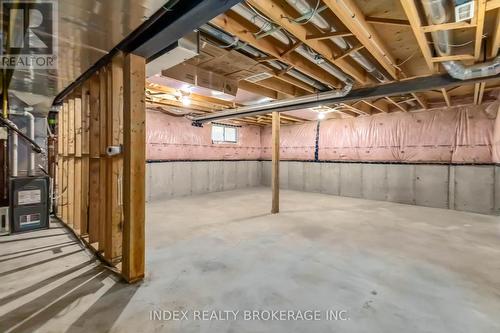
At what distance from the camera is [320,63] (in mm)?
2721

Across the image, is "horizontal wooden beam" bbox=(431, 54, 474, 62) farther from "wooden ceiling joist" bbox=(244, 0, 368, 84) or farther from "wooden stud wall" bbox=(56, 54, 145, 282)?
"wooden stud wall" bbox=(56, 54, 145, 282)

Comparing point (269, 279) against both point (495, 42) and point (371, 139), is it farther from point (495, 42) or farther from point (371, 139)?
point (371, 139)

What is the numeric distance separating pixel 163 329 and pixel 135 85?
72.8 inches

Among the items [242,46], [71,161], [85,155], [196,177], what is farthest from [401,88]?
[196,177]

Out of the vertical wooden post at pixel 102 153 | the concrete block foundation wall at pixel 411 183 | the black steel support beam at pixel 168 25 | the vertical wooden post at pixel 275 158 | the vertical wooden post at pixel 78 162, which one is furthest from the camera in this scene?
the concrete block foundation wall at pixel 411 183

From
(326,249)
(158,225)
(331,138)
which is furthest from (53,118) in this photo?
(331,138)

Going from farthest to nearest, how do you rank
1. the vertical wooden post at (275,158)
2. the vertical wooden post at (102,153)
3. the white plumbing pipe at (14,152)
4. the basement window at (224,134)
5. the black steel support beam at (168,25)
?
the basement window at (224,134) → the vertical wooden post at (275,158) → the white plumbing pipe at (14,152) → the vertical wooden post at (102,153) → the black steel support beam at (168,25)

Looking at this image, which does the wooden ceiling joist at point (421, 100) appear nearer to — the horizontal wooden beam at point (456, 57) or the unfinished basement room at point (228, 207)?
the unfinished basement room at point (228, 207)

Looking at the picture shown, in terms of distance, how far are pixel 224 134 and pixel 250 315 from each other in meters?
6.79

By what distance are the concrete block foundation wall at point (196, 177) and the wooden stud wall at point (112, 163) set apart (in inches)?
114

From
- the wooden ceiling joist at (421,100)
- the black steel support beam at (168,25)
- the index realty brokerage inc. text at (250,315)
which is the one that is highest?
the wooden ceiling joist at (421,100)

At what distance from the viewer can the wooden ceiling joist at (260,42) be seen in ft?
6.52

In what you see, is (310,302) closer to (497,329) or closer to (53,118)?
(497,329)

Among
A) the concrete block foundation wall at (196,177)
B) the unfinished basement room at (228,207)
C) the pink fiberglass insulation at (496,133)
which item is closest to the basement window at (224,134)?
the concrete block foundation wall at (196,177)
